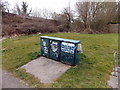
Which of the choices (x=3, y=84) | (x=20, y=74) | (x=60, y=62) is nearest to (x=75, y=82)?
(x=60, y=62)

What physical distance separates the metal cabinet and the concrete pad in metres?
0.26

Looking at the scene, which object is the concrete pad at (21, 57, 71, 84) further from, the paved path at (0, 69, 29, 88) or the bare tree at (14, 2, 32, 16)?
the bare tree at (14, 2, 32, 16)

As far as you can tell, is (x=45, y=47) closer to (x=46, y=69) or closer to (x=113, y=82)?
(x=46, y=69)

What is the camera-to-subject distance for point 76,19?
1947 cm

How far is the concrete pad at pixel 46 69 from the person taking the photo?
11.5 feet

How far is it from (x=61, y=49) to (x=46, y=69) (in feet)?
3.47

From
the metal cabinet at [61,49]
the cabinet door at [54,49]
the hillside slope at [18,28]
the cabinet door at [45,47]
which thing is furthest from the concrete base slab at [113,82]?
the hillside slope at [18,28]

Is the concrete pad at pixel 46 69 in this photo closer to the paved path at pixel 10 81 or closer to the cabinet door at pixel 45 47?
the cabinet door at pixel 45 47

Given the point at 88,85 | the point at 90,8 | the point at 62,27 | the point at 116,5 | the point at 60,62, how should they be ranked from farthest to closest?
the point at 62,27, the point at 116,5, the point at 90,8, the point at 60,62, the point at 88,85

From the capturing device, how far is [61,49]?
4395mm

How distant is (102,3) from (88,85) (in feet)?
58.5

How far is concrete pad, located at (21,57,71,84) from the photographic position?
11.5 ft

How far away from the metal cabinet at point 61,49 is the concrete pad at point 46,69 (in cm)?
26

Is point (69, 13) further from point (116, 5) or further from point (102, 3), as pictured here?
point (116, 5)
